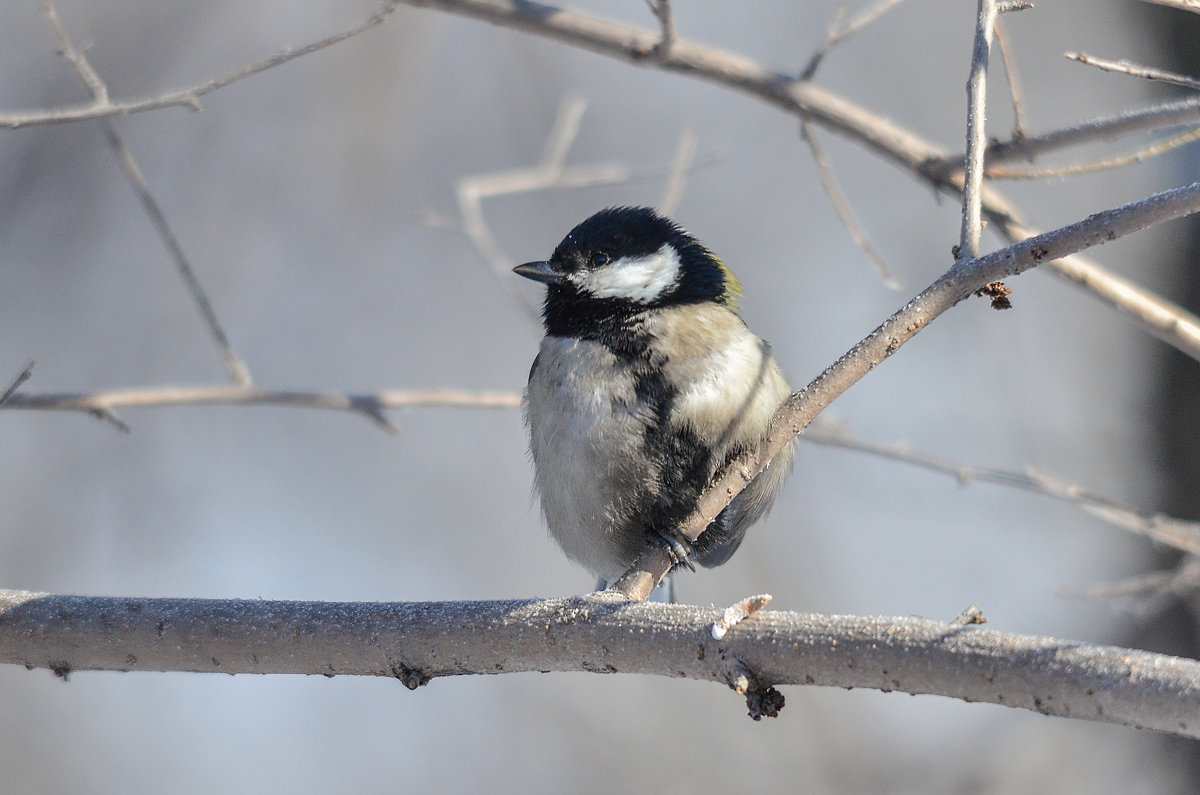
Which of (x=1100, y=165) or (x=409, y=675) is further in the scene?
(x=1100, y=165)

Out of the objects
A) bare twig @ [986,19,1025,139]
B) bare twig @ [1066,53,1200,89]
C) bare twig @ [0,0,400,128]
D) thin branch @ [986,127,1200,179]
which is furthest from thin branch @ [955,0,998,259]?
bare twig @ [0,0,400,128]

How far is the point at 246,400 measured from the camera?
3.78 metres

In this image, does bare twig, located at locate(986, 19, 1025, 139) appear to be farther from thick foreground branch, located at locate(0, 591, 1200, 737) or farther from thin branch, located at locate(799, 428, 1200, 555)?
thick foreground branch, located at locate(0, 591, 1200, 737)

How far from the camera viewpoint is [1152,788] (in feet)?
19.7

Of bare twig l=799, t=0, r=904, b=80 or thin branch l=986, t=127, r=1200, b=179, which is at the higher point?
bare twig l=799, t=0, r=904, b=80

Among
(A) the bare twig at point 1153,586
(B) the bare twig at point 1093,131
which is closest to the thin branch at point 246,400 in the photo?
(B) the bare twig at point 1093,131

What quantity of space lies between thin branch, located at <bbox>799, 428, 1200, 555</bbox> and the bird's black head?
32.4 inches

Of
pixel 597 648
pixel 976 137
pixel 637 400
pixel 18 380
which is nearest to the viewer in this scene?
pixel 597 648

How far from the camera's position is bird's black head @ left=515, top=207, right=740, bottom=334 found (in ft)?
12.5

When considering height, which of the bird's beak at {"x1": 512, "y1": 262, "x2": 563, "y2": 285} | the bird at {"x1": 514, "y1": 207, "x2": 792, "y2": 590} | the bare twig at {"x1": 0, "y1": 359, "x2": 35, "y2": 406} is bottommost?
the bare twig at {"x1": 0, "y1": 359, "x2": 35, "y2": 406}

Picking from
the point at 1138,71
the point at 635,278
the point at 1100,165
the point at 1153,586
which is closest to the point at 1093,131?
the point at 1100,165

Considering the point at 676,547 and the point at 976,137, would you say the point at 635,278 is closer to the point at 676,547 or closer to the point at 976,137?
the point at 676,547

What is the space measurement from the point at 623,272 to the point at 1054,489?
1737mm

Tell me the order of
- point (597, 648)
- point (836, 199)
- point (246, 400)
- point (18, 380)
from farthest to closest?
point (836, 199) → point (246, 400) → point (18, 380) → point (597, 648)
